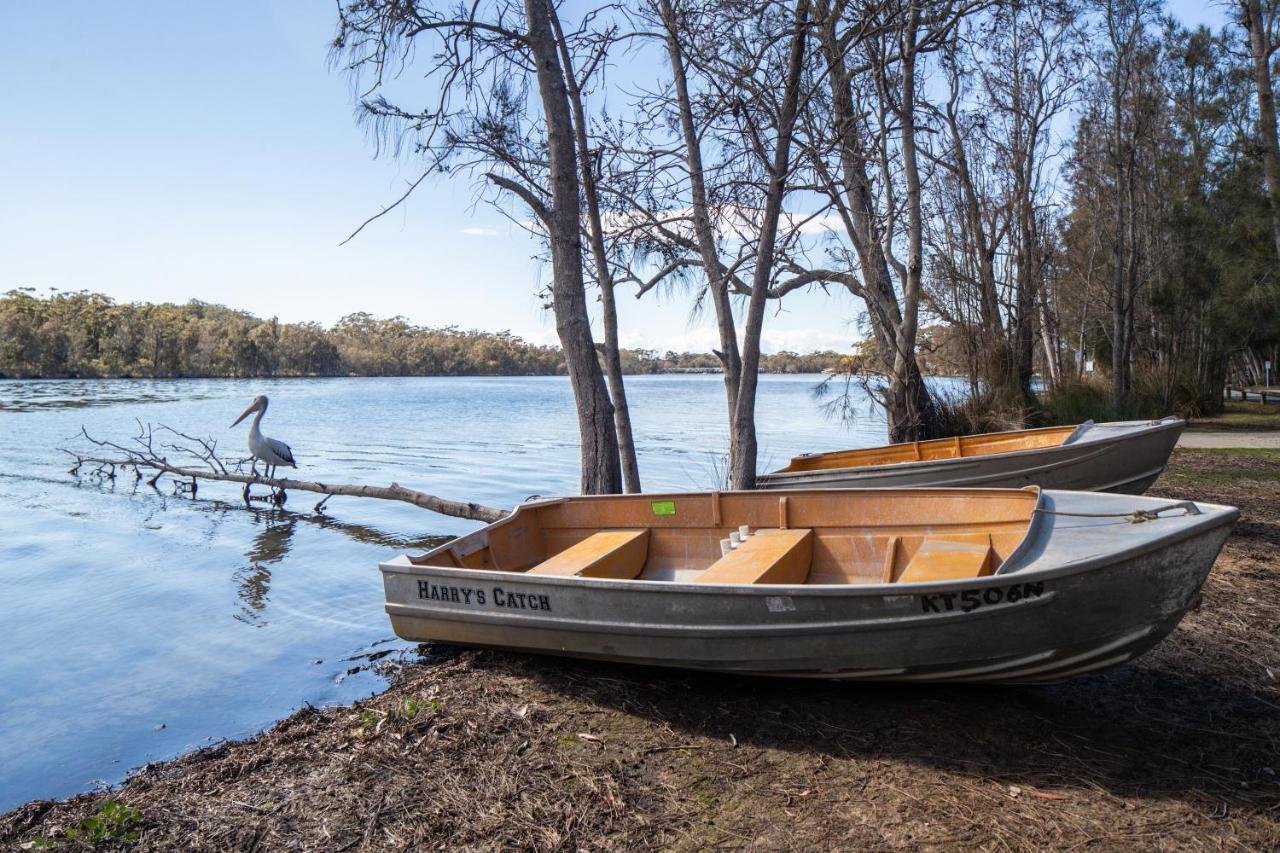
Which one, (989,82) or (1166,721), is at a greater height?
(989,82)

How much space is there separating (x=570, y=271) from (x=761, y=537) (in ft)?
11.3

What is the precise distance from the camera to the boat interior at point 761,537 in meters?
4.72

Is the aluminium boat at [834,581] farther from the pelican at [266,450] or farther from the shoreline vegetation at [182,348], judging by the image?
the shoreline vegetation at [182,348]

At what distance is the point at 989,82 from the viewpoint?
1596 cm

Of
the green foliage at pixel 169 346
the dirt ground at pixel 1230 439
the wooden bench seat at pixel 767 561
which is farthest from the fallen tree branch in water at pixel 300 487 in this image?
the green foliage at pixel 169 346

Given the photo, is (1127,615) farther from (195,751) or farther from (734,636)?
(195,751)

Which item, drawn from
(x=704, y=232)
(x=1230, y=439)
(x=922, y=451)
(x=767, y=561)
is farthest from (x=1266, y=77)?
(x=767, y=561)

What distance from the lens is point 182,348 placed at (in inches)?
3280

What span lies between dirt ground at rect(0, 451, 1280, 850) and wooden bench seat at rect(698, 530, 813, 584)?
0.59 metres

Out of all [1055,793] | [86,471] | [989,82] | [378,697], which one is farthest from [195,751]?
[989,82]

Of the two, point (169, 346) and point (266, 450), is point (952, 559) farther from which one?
point (169, 346)

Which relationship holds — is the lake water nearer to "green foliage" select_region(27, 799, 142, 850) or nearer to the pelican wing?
the pelican wing

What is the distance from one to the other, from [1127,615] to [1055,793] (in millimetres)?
821

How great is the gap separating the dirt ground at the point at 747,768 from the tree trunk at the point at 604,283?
4.22 metres
